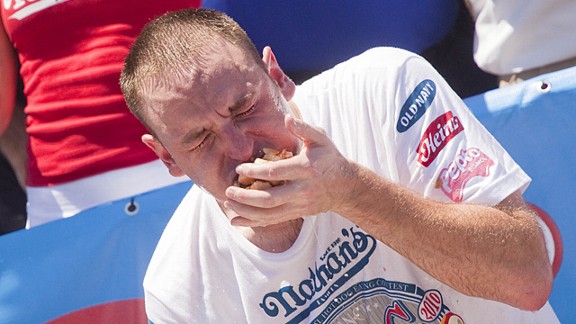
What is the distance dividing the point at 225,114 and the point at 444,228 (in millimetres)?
439

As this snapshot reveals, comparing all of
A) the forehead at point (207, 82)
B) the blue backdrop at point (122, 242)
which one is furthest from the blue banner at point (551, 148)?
the forehead at point (207, 82)

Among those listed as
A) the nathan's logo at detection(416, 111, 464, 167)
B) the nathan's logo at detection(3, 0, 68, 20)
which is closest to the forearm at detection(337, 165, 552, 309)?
the nathan's logo at detection(416, 111, 464, 167)

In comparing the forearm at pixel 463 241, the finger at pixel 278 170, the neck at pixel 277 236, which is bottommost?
the neck at pixel 277 236

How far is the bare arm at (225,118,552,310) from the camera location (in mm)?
1351

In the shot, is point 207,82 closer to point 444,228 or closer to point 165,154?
point 165,154

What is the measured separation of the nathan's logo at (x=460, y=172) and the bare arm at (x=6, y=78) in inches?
57.2

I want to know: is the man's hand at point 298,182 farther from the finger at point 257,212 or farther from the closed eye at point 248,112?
the closed eye at point 248,112

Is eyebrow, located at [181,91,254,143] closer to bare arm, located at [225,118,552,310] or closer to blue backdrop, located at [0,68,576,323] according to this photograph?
bare arm, located at [225,118,552,310]

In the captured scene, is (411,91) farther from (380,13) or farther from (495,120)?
(380,13)

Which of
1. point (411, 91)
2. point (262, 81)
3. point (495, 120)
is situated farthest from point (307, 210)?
point (495, 120)

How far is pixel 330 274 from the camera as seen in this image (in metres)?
1.65

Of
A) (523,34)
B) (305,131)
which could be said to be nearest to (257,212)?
(305,131)

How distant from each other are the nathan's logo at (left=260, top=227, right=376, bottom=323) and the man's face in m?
0.26

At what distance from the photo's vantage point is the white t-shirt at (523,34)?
7.23 feet
